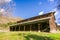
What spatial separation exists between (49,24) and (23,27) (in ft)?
51.2

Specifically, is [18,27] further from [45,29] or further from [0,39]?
[0,39]

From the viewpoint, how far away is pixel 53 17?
3397 cm

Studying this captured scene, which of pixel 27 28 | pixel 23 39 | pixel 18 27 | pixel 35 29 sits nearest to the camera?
pixel 23 39

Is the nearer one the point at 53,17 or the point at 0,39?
the point at 0,39

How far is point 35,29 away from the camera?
127 feet

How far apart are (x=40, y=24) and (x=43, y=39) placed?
57.7ft

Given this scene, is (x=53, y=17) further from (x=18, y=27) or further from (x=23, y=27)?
(x=18, y=27)

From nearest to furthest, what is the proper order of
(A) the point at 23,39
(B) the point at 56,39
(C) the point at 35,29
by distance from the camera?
(B) the point at 56,39
(A) the point at 23,39
(C) the point at 35,29

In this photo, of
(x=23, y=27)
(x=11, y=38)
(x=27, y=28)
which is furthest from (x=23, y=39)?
(x=23, y=27)

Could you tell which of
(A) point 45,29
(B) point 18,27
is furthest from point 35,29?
(B) point 18,27

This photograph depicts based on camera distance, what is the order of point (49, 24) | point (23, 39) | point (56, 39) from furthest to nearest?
point (49, 24), point (23, 39), point (56, 39)

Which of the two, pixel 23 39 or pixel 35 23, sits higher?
pixel 35 23

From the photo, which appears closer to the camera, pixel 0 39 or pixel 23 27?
pixel 0 39

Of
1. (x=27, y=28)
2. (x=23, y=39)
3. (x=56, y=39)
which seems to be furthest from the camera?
(x=27, y=28)
